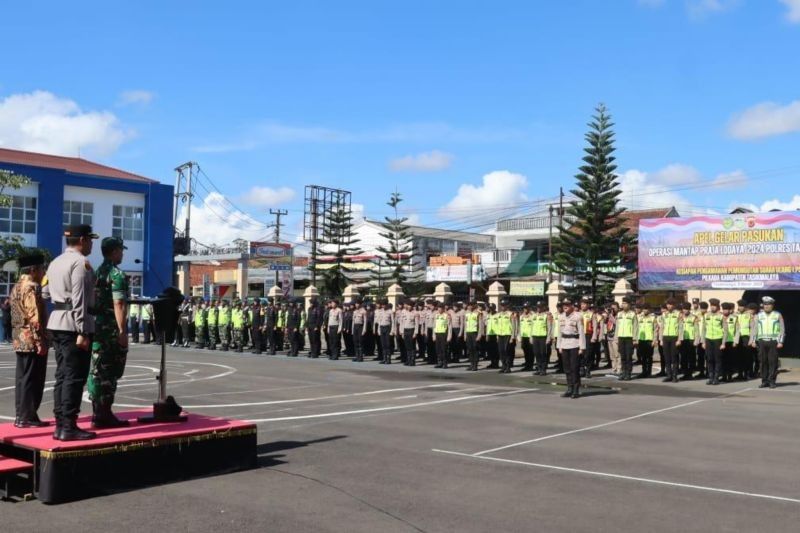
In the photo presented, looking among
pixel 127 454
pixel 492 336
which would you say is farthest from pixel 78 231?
pixel 492 336

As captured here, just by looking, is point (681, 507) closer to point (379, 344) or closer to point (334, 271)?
point (379, 344)

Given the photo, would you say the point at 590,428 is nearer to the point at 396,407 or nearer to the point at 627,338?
the point at 396,407

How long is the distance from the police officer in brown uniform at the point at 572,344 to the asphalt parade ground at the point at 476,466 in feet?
1.50

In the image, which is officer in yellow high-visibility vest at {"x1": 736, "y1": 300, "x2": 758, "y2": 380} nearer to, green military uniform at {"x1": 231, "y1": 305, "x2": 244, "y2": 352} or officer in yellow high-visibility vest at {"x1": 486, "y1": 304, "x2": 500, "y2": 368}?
officer in yellow high-visibility vest at {"x1": 486, "y1": 304, "x2": 500, "y2": 368}

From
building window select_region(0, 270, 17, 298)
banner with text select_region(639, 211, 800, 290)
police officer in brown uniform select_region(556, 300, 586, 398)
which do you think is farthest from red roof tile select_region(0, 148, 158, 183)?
police officer in brown uniform select_region(556, 300, 586, 398)

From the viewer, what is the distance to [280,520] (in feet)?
19.7

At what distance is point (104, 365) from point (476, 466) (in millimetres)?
3833

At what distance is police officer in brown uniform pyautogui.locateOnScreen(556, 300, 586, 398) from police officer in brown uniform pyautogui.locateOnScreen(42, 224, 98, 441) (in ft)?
30.8

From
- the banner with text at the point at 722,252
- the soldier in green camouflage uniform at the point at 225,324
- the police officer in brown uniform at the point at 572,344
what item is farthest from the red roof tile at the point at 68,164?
the police officer in brown uniform at the point at 572,344

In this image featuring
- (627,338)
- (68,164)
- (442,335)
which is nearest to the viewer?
(627,338)

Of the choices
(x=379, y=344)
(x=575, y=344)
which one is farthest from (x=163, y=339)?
(x=379, y=344)

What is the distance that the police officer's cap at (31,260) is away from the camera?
8031 mm

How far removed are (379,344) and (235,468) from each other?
16.7m

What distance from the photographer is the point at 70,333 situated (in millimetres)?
6836
